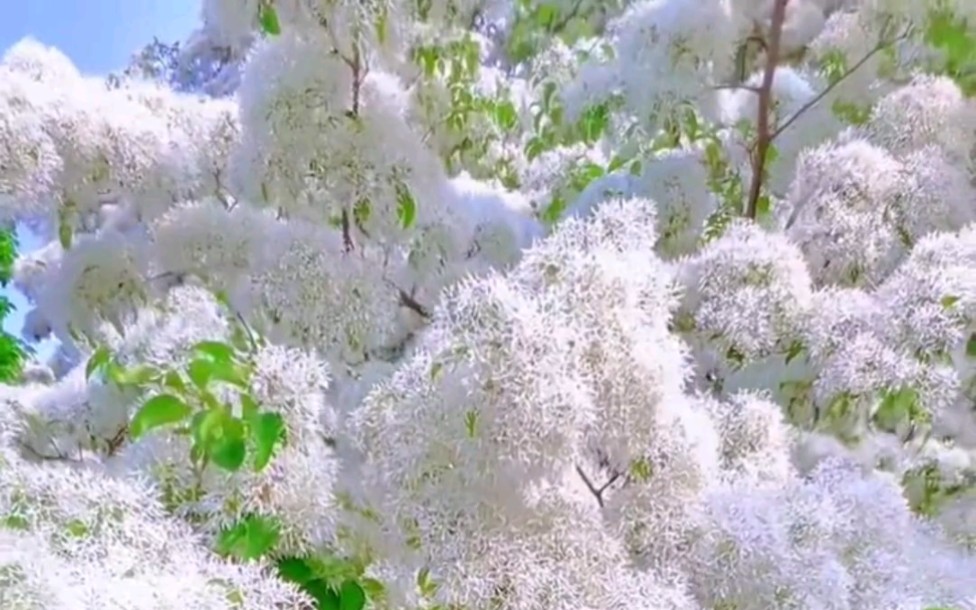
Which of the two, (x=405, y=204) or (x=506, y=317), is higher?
(x=405, y=204)

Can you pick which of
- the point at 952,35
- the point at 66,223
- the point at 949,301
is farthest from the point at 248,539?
the point at 952,35

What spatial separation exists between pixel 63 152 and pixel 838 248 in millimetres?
1187

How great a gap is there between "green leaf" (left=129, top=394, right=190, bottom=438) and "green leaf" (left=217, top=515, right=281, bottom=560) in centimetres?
11

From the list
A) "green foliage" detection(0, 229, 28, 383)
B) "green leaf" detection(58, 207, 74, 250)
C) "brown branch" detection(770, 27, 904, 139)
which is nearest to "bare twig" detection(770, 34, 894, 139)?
"brown branch" detection(770, 27, 904, 139)

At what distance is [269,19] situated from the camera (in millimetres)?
1576

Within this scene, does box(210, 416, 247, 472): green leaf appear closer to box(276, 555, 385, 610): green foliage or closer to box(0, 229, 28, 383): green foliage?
box(276, 555, 385, 610): green foliage

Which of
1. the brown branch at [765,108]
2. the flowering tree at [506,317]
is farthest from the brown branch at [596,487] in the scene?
the brown branch at [765,108]

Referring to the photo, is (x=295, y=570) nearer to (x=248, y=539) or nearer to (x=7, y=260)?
(x=248, y=539)

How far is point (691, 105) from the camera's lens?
1.86m

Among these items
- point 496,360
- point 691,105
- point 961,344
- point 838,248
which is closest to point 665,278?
point 496,360

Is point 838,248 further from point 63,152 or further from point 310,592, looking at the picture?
point 63,152

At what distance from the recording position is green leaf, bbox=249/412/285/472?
1065mm

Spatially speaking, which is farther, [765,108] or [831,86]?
[831,86]

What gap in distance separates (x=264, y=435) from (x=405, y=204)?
0.68 meters
